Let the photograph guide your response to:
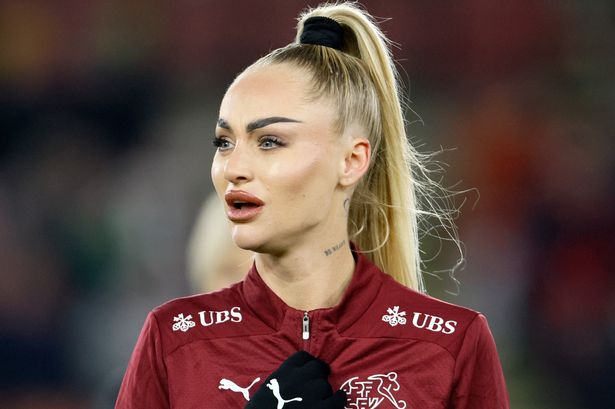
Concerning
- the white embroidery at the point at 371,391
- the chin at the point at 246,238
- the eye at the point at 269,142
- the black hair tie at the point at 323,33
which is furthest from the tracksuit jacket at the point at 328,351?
the black hair tie at the point at 323,33

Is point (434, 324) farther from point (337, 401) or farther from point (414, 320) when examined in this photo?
point (337, 401)

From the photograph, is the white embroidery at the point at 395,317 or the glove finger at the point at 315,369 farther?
the white embroidery at the point at 395,317

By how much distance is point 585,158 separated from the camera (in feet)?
17.0

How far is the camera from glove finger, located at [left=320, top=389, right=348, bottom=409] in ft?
6.21

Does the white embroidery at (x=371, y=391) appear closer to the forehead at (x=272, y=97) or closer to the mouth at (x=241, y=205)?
the mouth at (x=241, y=205)

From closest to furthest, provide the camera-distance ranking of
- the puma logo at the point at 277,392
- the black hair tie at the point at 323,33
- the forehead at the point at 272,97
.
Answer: the puma logo at the point at 277,392 → the forehead at the point at 272,97 → the black hair tie at the point at 323,33

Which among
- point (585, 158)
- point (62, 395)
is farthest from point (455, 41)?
point (62, 395)

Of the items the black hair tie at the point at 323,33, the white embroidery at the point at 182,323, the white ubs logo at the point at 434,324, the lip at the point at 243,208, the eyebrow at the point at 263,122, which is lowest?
the white ubs logo at the point at 434,324

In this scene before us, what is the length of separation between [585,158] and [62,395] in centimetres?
281

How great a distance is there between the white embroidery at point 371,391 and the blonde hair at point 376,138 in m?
0.37

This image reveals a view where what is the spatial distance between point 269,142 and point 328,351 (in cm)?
42

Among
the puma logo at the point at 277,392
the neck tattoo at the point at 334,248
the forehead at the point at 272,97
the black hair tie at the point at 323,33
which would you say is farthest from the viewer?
the black hair tie at the point at 323,33

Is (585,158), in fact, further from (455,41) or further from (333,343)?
(333,343)

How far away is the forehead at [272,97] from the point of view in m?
1.98
